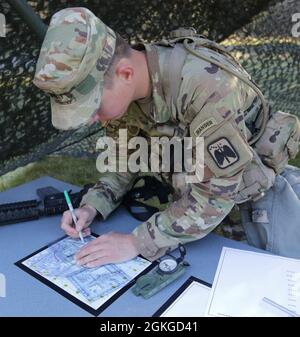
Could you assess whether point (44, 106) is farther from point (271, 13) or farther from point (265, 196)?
point (271, 13)

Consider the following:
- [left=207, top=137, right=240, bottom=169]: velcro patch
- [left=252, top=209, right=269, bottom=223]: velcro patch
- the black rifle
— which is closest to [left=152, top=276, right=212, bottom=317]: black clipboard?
[left=207, top=137, right=240, bottom=169]: velcro patch

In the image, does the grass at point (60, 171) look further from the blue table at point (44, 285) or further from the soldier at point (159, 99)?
the soldier at point (159, 99)

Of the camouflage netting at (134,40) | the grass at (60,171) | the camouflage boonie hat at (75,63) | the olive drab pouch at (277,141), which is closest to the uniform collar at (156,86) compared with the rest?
the camouflage boonie hat at (75,63)

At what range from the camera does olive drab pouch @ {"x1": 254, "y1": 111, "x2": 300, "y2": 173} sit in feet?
4.04

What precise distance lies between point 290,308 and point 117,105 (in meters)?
0.60

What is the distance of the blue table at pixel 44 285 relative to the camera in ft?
2.99

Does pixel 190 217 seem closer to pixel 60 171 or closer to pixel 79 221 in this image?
pixel 79 221

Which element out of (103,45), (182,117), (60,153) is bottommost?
(60,153)

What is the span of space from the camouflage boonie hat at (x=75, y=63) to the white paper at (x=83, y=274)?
35cm

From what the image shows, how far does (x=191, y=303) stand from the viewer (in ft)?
2.99

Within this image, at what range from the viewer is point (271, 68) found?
3.03 m

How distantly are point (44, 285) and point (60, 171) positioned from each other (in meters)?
1.91

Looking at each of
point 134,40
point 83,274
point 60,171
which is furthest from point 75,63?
point 60,171
